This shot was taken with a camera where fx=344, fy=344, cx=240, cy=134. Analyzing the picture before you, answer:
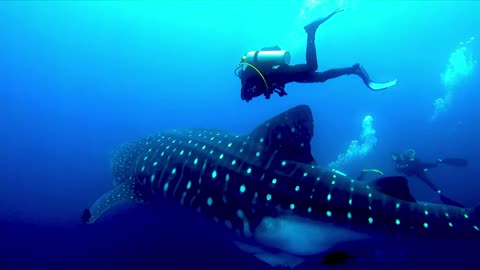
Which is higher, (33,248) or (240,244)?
(240,244)

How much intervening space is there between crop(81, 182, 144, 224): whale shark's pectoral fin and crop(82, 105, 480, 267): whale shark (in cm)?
17

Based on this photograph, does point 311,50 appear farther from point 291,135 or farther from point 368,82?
point 291,135

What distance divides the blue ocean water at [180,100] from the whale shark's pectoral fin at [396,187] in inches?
40.1

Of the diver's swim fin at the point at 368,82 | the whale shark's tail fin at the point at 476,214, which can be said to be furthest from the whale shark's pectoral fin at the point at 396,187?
the diver's swim fin at the point at 368,82

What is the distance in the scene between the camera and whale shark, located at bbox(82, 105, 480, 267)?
4.48 m

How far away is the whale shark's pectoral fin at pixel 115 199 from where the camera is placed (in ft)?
23.1

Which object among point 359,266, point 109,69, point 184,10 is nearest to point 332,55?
point 184,10

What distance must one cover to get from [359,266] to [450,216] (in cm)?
615

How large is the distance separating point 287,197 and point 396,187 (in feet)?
4.93

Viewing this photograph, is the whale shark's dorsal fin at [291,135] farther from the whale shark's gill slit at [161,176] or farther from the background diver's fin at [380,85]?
the background diver's fin at [380,85]

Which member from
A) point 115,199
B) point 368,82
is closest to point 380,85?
point 368,82

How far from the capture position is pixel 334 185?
4848mm

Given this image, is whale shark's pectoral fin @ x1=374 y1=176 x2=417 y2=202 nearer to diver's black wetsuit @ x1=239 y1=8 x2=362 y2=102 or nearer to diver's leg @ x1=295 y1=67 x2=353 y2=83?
diver's black wetsuit @ x1=239 y1=8 x2=362 y2=102

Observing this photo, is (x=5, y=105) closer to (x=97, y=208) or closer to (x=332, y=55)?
(x=97, y=208)
